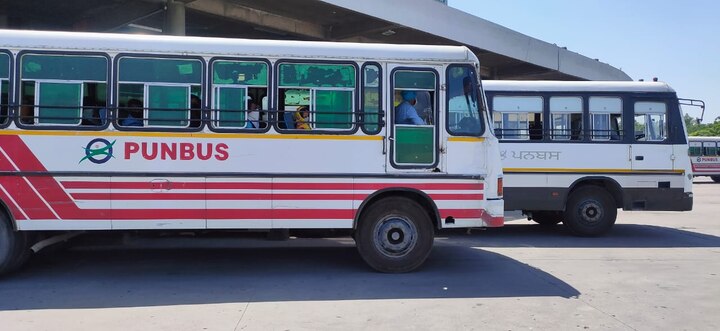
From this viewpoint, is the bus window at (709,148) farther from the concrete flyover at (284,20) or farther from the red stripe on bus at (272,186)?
the red stripe on bus at (272,186)

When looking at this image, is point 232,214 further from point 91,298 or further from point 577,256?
point 577,256

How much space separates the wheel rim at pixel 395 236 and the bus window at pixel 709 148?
31.3m

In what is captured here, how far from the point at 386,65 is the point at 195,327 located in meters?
4.10

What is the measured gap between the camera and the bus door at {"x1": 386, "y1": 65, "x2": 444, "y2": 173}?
7.40 metres

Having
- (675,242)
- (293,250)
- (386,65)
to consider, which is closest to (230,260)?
(293,250)

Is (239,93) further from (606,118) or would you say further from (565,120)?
(606,118)

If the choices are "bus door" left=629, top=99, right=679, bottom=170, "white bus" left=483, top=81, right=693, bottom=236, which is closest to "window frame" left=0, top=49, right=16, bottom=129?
"white bus" left=483, top=81, right=693, bottom=236

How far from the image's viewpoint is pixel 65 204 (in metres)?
6.86

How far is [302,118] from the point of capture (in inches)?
287

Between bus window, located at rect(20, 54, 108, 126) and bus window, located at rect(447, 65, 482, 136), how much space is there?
448cm

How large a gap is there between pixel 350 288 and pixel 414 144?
6.82ft

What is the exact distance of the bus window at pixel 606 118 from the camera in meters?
11.1

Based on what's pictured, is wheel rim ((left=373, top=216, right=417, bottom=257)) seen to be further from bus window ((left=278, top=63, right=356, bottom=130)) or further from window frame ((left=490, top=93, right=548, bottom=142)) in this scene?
window frame ((left=490, top=93, right=548, bottom=142))

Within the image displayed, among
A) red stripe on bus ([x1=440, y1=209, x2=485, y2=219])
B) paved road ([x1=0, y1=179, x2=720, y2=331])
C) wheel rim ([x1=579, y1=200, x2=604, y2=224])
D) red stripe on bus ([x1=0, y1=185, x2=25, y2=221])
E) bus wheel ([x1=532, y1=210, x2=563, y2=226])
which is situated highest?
red stripe on bus ([x1=0, y1=185, x2=25, y2=221])
